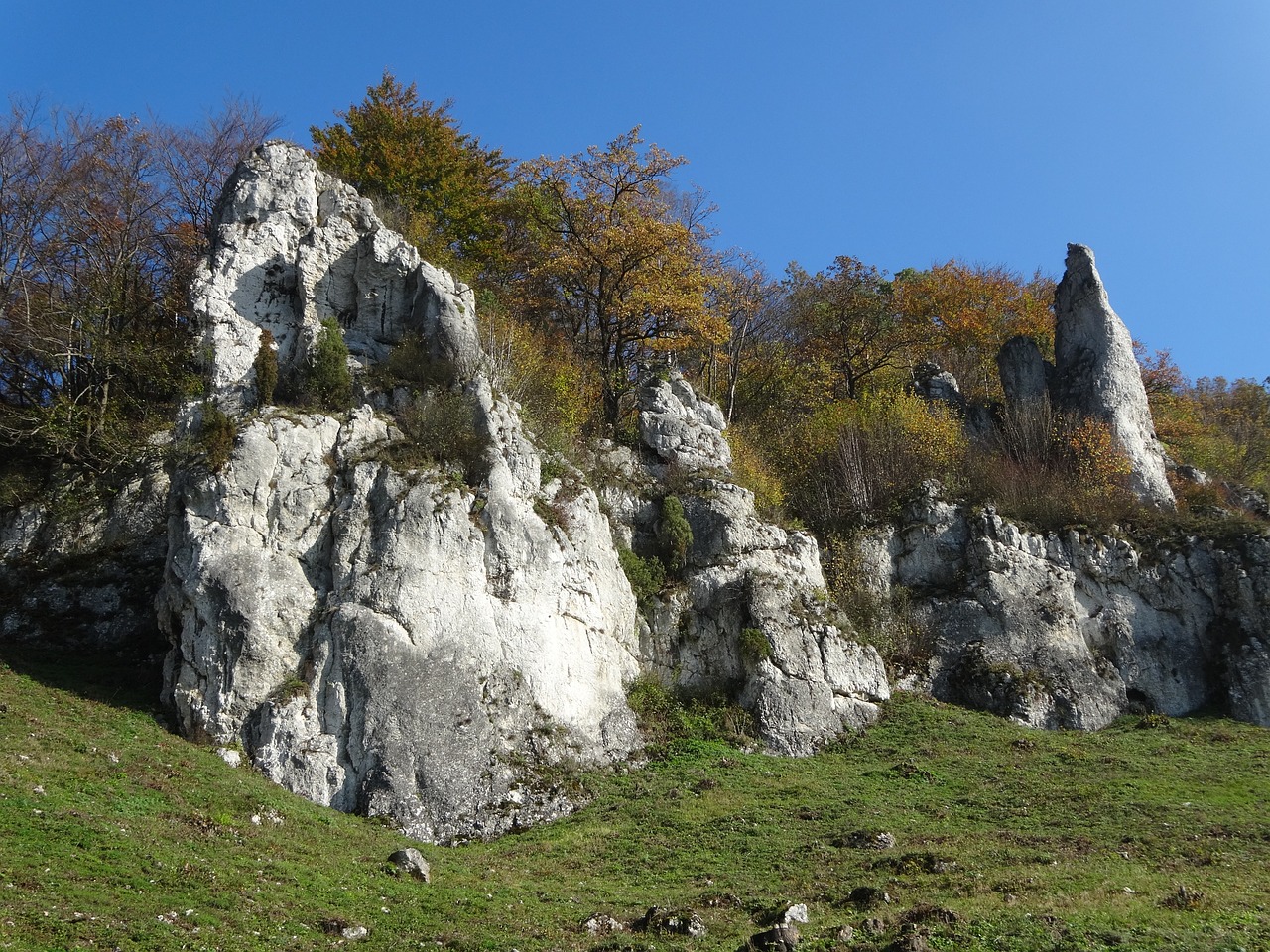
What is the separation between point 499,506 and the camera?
25.1 metres

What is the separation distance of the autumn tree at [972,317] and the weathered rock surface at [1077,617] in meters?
16.4

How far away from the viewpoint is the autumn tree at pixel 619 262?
1451 inches

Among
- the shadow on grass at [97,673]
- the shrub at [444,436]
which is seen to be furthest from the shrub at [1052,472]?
the shadow on grass at [97,673]

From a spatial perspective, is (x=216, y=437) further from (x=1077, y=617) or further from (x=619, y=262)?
(x=1077, y=617)

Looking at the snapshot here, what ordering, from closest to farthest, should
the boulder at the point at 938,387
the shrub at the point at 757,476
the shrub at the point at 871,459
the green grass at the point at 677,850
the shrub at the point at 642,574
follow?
the green grass at the point at 677,850
the shrub at the point at 642,574
the shrub at the point at 757,476
the shrub at the point at 871,459
the boulder at the point at 938,387

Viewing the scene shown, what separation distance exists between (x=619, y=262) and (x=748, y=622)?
653 inches

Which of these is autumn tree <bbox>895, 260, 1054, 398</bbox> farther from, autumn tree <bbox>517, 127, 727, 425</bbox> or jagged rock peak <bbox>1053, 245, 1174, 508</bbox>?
autumn tree <bbox>517, 127, 727, 425</bbox>

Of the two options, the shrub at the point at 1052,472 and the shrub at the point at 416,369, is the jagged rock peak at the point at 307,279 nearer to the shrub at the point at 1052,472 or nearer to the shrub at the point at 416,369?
the shrub at the point at 416,369

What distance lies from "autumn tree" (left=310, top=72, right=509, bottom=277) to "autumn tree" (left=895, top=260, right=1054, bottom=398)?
22467 millimetres

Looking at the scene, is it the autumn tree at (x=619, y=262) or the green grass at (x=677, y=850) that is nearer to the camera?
the green grass at (x=677, y=850)

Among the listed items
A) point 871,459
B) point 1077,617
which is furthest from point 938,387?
point 1077,617

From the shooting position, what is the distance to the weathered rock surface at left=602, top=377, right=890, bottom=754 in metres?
26.5

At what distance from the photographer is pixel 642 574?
94.2 feet

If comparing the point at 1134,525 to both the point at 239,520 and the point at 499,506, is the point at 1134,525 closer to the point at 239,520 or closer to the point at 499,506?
the point at 499,506
